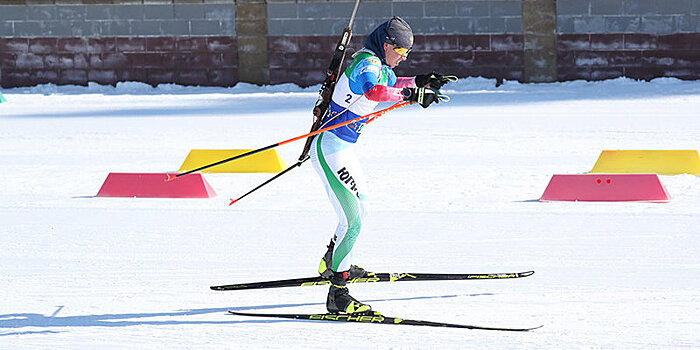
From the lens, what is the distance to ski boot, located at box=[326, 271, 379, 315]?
5.50 meters

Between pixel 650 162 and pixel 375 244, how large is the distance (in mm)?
4041

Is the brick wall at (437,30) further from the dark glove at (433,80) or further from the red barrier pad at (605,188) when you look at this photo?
the dark glove at (433,80)

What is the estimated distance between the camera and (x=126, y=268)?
691cm

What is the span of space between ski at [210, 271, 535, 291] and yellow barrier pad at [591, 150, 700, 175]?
4522 mm

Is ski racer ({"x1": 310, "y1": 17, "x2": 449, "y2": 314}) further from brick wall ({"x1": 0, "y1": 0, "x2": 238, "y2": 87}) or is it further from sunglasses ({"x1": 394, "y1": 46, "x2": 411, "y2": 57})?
brick wall ({"x1": 0, "y1": 0, "x2": 238, "y2": 87})

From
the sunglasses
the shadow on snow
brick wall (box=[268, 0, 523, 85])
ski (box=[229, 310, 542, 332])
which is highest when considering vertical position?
the sunglasses

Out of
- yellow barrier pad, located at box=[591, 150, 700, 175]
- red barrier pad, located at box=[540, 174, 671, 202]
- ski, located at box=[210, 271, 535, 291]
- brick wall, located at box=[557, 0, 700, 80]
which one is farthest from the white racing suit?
brick wall, located at box=[557, 0, 700, 80]

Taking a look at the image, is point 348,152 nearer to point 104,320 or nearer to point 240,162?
point 104,320

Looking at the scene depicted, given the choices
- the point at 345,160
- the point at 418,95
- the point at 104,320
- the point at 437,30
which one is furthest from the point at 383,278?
the point at 437,30

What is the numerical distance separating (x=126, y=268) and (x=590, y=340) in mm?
2963

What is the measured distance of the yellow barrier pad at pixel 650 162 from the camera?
1063cm

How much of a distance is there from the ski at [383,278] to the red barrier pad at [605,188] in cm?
296

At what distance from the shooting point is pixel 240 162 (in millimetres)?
11633

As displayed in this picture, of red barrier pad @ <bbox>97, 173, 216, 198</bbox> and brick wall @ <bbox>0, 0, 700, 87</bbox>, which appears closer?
red barrier pad @ <bbox>97, 173, 216, 198</bbox>
